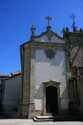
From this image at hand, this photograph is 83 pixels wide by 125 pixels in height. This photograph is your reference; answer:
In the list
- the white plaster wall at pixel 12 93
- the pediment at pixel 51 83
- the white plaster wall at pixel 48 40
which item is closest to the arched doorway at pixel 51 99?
the pediment at pixel 51 83

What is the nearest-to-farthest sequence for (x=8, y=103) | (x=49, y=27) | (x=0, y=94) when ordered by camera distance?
(x=49, y=27)
(x=8, y=103)
(x=0, y=94)

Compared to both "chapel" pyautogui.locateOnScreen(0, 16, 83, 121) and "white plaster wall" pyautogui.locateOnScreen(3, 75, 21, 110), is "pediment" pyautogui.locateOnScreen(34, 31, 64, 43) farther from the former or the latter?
"white plaster wall" pyautogui.locateOnScreen(3, 75, 21, 110)

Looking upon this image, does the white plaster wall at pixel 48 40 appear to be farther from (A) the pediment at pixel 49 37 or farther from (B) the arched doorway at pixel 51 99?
(B) the arched doorway at pixel 51 99

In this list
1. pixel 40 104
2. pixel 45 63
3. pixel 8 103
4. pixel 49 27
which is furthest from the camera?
pixel 8 103

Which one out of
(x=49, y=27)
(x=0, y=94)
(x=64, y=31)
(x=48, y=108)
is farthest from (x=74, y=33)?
(x=0, y=94)

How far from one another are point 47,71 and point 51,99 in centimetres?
275

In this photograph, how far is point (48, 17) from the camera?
21.1 m

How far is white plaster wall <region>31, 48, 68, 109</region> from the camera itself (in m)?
18.5

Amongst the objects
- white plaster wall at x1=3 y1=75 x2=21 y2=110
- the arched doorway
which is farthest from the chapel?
white plaster wall at x1=3 y1=75 x2=21 y2=110

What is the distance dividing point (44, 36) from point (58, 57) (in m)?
2.72

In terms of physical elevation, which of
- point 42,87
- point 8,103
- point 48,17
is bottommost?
point 8,103

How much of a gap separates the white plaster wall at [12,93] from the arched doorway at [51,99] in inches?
487

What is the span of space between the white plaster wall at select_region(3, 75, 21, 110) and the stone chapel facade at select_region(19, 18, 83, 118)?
11.9m

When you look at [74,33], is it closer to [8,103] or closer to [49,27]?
[49,27]
